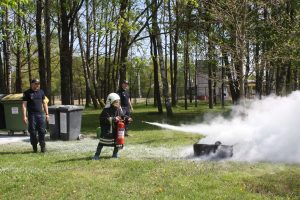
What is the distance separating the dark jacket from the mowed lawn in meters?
0.43

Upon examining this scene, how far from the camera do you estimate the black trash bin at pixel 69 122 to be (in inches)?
599

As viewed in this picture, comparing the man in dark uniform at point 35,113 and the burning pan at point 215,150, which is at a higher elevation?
the man in dark uniform at point 35,113

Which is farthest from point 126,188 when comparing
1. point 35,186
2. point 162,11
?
point 162,11

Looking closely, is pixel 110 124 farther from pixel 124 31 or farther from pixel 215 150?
pixel 124 31

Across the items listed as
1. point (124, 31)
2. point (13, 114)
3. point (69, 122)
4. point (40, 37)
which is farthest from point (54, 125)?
point (40, 37)

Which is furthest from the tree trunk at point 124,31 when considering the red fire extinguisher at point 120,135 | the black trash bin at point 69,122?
the red fire extinguisher at point 120,135

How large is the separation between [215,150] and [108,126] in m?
2.47

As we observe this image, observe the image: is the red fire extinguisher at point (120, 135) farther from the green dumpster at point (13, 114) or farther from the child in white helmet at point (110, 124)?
the green dumpster at point (13, 114)

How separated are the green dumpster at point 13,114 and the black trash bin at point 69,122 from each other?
2.11 m

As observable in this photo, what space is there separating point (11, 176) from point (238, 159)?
478cm

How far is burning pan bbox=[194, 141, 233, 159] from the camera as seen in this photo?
10.6 metres

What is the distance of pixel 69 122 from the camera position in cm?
1525

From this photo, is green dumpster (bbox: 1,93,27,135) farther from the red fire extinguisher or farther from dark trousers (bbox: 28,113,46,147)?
the red fire extinguisher

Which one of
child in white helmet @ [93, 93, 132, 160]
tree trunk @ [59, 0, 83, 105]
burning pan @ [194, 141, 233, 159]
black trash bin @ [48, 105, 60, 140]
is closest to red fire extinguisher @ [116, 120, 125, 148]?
child in white helmet @ [93, 93, 132, 160]
